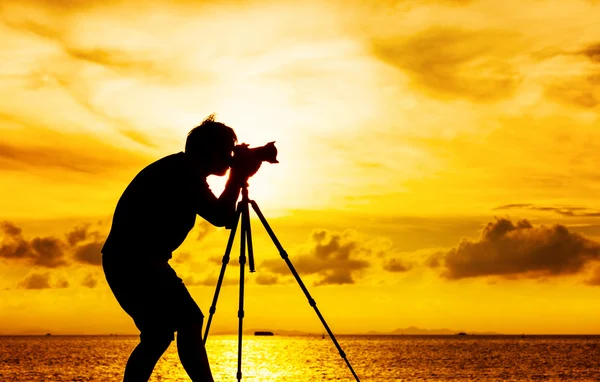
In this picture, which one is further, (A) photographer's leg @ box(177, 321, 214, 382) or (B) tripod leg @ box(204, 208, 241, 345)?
(B) tripod leg @ box(204, 208, 241, 345)

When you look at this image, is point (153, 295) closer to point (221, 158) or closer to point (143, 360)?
point (143, 360)

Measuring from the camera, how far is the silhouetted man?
513 cm

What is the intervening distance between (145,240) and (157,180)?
0.43 m

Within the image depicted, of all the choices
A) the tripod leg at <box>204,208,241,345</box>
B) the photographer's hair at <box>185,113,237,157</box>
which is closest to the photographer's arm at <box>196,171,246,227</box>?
the photographer's hair at <box>185,113,237,157</box>

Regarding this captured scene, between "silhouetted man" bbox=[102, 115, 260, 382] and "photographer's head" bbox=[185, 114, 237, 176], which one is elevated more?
"photographer's head" bbox=[185, 114, 237, 176]

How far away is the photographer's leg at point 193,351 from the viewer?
5211 mm

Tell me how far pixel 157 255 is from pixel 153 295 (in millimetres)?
275

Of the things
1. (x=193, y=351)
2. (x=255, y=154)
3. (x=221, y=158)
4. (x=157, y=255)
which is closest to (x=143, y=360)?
(x=193, y=351)

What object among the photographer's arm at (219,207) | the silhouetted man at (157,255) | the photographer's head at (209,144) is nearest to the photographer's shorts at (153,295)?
the silhouetted man at (157,255)

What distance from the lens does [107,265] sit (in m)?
5.16

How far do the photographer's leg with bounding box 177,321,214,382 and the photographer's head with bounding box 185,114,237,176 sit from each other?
1.14 meters

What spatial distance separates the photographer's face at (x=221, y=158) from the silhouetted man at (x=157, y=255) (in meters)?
0.19

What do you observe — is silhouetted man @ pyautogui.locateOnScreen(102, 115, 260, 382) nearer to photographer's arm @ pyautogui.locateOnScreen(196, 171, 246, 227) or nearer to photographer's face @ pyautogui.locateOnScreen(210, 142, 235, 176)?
photographer's arm @ pyautogui.locateOnScreen(196, 171, 246, 227)

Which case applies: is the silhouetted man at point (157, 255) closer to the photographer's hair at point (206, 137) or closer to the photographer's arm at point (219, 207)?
the photographer's arm at point (219, 207)
